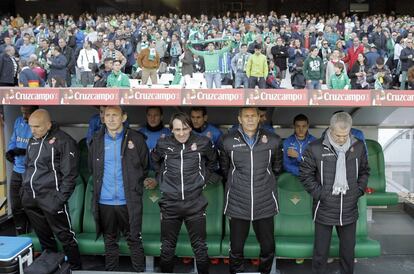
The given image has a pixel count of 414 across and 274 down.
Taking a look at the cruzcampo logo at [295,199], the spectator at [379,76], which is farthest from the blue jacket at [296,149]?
the spectator at [379,76]

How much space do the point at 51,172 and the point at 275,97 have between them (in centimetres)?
209

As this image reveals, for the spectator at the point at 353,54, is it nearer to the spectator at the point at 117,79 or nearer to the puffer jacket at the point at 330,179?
the spectator at the point at 117,79

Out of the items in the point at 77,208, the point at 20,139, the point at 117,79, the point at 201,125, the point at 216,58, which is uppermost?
the point at 216,58

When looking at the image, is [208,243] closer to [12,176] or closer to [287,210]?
[287,210]

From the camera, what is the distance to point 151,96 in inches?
129

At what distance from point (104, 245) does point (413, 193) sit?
421 cm

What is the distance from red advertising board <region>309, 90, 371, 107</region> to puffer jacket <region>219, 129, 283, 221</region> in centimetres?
55

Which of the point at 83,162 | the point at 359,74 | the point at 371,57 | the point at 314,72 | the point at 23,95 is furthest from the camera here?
the point at 371,57

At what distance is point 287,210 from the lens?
4.37 meters

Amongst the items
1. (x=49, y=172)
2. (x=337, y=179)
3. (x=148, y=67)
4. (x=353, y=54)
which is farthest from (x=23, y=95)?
(x=353, y=54)

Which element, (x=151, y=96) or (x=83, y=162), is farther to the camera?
(x=83, y=162)

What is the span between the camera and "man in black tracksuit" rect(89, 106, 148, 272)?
3588 millimetres

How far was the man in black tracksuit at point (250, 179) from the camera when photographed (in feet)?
11.4

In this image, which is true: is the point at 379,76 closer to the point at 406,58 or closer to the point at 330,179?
the point at 406,58
